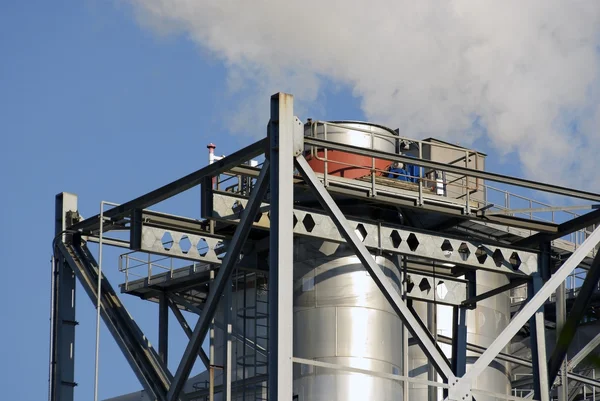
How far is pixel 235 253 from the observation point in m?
18.5

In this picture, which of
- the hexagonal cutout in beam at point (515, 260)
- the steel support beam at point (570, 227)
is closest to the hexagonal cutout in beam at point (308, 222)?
the hexagonal cutout in beam at point (515, 260)

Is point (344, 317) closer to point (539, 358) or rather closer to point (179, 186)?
point (539, 358)

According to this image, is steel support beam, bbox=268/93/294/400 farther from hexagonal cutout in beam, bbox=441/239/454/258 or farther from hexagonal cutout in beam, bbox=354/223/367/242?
hexagonal cutout in beam, bbox=441/239/454/258

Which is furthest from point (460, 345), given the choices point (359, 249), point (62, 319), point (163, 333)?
point (163, 333)

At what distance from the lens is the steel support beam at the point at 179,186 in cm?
1877

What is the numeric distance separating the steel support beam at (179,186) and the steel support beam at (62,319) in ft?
2.94

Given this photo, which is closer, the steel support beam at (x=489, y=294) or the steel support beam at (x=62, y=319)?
the steel support beam at (x=62, y=319)

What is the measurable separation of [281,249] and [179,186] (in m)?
4.09

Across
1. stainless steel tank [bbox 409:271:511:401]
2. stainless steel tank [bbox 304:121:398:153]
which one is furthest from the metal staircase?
stainless steel tank [bbox 409:271:511:401]

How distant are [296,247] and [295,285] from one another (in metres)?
0.87

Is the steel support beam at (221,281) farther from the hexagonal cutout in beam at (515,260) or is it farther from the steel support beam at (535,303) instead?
the hexagonal cutout in beam at (515,260)

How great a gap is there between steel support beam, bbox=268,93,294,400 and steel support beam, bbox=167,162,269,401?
23.4 inches

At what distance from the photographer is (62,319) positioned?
915 inches

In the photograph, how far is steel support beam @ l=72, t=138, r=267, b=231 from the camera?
18766mm
